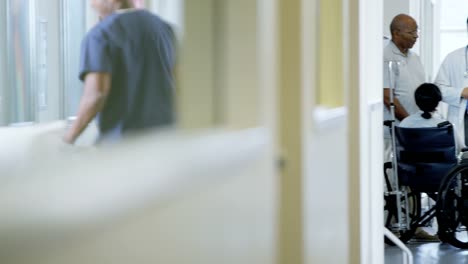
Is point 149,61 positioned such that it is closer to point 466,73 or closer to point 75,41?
point 75,41

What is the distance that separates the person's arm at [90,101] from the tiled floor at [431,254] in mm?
3915

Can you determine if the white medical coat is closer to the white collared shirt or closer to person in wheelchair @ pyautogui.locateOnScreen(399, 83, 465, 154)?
the white collared shirt

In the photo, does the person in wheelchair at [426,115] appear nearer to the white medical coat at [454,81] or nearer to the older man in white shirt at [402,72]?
the older man in white shirt at [402,72]

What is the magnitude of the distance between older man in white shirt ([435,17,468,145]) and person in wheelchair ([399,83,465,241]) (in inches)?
27.5

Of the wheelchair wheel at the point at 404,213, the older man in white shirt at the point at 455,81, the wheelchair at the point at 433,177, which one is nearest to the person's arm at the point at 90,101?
the wheelchair at the point at 433,177

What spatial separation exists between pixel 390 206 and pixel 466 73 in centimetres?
131

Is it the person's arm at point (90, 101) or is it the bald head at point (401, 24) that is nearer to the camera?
the person's arm at point (90, 101)

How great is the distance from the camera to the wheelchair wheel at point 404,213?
16.3 ft

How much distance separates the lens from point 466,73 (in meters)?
5.93

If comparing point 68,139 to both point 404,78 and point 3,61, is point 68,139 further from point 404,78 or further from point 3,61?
point 404,78

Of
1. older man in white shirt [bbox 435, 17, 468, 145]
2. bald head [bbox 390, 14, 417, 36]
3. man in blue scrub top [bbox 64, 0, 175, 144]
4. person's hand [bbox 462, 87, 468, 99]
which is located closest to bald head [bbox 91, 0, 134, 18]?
man in blue scrub top [bbox 64, 0, 175, 144]

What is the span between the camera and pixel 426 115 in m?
5.08

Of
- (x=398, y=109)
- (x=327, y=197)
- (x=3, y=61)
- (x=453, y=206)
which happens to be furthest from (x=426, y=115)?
(x=3, y=61)

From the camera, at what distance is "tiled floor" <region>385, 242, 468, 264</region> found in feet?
14.7
